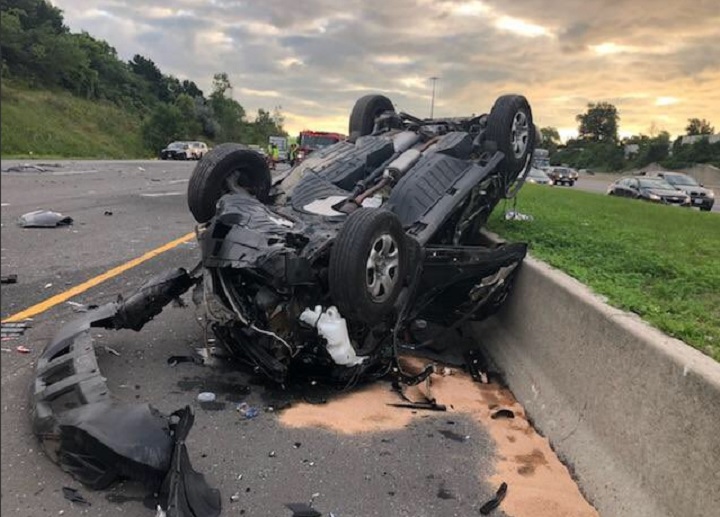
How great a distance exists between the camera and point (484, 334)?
572 centimetres

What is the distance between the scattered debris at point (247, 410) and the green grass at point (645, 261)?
2.26m

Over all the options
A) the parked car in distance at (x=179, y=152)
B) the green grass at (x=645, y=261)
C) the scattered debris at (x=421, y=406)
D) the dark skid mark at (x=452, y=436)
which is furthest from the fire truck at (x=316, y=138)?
the parked car in distance at (x=179, y=152)

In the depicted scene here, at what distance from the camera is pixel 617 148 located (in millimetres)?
79375

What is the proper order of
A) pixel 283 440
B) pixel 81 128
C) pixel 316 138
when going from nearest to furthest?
pixel 283 440, pixel 316 138, pixel 81 128

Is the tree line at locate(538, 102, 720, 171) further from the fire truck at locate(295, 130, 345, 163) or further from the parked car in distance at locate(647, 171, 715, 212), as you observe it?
the fire truck at locate(295, 130, 345, 163)

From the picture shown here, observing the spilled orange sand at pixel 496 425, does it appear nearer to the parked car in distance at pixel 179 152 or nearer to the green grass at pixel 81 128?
A: the green grass at pixel 81 128

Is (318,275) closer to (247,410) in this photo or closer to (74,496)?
(247,410)

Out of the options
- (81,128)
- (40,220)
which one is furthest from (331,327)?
(81,128)

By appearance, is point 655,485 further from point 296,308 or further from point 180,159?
point 180,159

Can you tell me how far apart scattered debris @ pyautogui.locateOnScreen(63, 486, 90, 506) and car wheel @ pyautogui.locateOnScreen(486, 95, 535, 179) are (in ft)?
14.9

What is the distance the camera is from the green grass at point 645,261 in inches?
147

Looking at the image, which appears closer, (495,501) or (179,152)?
(495,501)

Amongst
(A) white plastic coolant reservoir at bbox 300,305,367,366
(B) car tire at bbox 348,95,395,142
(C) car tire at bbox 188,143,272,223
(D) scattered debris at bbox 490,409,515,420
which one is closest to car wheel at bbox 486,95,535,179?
(B) car tire at bbox 348,95,395,142

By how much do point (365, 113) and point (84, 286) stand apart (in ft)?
11.7
